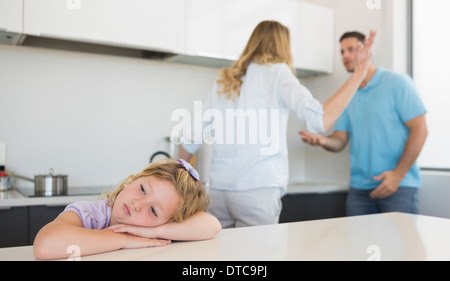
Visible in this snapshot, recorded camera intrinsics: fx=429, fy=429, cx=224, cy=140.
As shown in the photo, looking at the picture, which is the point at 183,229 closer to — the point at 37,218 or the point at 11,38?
the point at 37,218

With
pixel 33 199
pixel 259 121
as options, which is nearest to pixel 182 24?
pixel 259 121

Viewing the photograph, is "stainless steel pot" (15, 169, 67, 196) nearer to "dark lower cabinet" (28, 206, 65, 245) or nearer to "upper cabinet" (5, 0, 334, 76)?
"dark lower cabinet" (28, 206, 65, 245)

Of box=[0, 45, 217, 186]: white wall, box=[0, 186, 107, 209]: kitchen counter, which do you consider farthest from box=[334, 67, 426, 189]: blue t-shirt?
box=[0, 186, 107, 209]: kitchen counter

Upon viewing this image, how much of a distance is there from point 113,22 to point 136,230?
45.9 inches

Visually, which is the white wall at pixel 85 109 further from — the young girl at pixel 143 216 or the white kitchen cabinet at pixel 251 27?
the young girl at pixel 143 216

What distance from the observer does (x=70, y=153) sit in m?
1.84

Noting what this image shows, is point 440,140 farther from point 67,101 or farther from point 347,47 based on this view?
point 67,101

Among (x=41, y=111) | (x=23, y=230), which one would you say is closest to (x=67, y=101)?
(x=41, y=111)

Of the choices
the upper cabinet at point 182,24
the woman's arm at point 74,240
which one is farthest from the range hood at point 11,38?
the woman's arm at point 74,240

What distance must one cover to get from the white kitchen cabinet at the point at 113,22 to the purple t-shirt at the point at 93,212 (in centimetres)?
95

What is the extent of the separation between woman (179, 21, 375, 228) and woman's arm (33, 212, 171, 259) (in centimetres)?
53

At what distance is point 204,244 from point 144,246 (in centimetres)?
11

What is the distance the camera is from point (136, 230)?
2.36 ft

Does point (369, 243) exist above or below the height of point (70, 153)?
below
